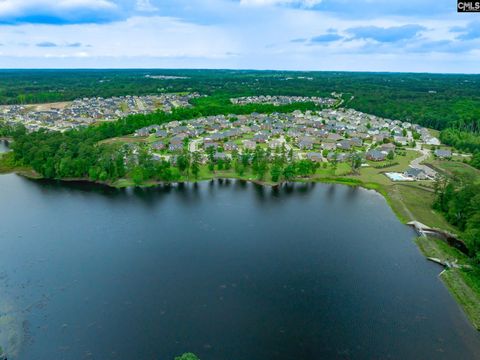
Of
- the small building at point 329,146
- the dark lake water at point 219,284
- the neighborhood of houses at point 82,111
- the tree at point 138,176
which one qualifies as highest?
the neighborhood of houses at point 82,111

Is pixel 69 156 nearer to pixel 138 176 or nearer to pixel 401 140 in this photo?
pixel 138 176

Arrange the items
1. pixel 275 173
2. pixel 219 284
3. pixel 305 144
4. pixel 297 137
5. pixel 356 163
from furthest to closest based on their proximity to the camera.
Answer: pixel 297 137
pixel 305 144
pixel 356 163
pixel 275 173
pixel 219 284

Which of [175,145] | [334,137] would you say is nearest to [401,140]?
[334,137]

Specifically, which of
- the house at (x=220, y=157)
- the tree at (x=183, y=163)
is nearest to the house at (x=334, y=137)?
the house at (x=220, y=157)

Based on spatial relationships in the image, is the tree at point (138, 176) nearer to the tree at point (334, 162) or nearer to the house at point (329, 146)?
the tree at point (334, 162)

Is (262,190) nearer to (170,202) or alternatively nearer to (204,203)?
(204,203)

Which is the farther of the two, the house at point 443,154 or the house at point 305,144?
the house at point 305,144
